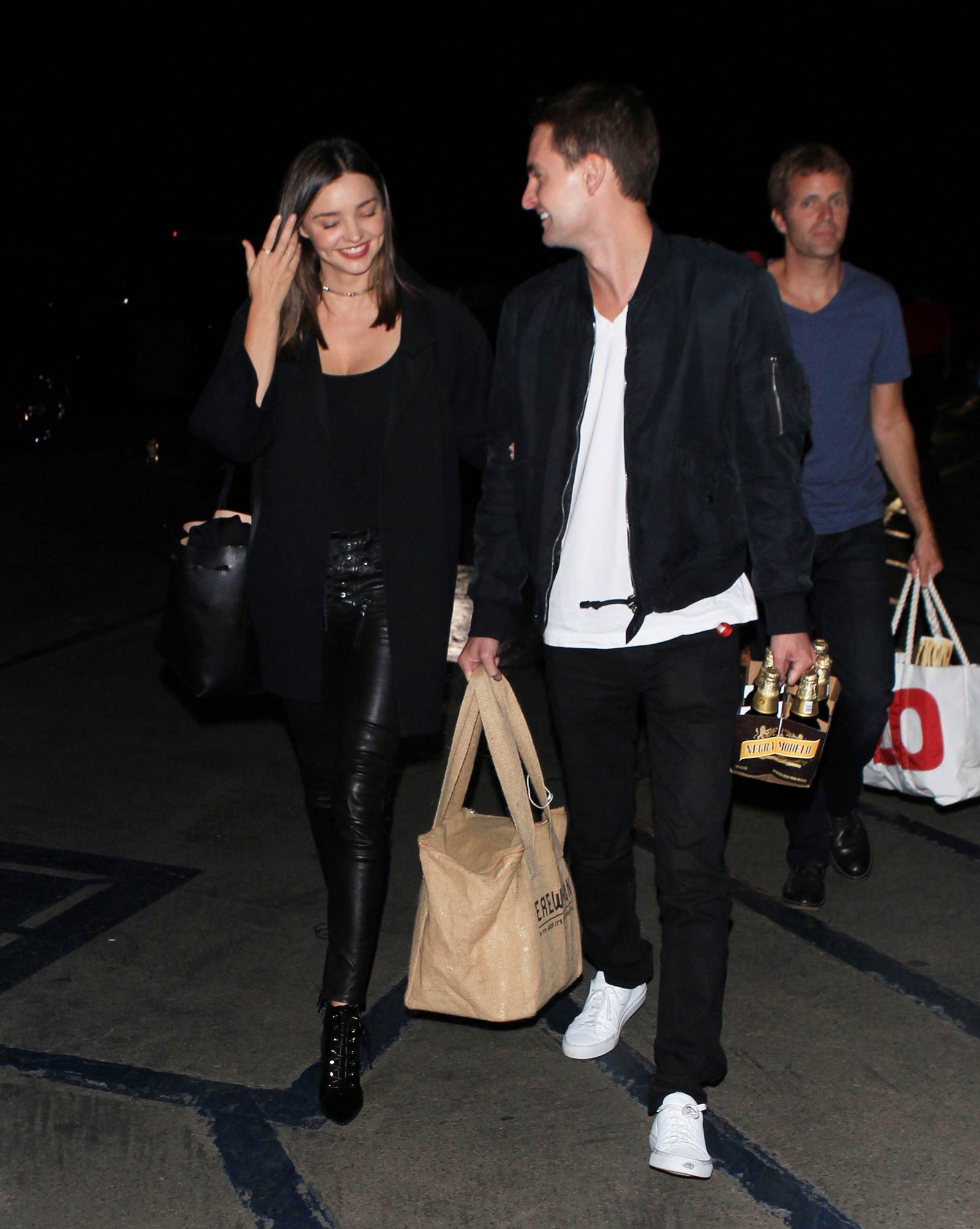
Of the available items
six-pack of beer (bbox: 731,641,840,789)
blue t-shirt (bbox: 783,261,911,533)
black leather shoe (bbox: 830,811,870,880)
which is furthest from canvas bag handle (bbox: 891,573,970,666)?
six-pack of beer (bbox: 731,641,840,789)

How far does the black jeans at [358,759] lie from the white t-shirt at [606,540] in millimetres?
554

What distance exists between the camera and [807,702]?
3330 mm

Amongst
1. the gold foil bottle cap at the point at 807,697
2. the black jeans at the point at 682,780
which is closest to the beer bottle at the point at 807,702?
the gold foil bottle cap at the point at 807,697

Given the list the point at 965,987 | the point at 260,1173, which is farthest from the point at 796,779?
the point at 260,1173

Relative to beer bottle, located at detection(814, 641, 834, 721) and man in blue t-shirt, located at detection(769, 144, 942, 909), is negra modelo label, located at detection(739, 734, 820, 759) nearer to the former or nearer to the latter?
beer bottle, located at detection(814, 641, 834, 721)

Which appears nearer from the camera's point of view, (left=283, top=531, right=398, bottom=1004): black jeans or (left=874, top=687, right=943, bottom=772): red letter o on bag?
(left=283, top=531, right=398, bottom=1004): black jeans

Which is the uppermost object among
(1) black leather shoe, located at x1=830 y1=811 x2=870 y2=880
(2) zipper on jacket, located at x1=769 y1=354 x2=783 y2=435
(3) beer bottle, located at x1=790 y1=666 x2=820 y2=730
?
(2) zipper on jacket, located at x1=769 y1=354 x2=783 y2=435

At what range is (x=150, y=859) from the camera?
16.3 feet

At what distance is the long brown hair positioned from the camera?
3461mm

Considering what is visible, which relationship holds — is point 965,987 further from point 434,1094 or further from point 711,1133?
point 434,1094

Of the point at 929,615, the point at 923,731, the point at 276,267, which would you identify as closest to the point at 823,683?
the point at 923,731

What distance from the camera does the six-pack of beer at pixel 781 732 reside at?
3.33 metres

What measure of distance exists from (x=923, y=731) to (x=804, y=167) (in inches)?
68.3

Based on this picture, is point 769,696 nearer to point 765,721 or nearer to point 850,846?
point 765,721
